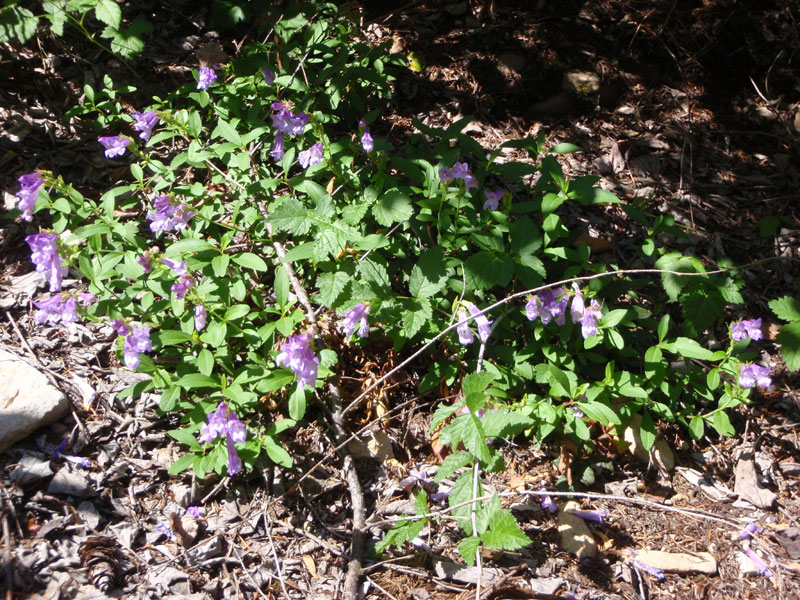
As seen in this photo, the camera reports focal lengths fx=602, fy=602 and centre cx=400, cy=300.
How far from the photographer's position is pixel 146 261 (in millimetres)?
2633

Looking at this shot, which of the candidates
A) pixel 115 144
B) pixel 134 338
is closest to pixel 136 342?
pixel 134 338

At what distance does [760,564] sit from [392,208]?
2.31m

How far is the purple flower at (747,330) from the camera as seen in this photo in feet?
9.26

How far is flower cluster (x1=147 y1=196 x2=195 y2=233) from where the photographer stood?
2861 millimetres

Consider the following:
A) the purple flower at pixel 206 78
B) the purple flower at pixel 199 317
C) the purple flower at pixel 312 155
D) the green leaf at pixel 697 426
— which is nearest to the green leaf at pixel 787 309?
the green leaf at pixel 697 426

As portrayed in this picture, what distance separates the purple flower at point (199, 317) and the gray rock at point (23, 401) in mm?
857

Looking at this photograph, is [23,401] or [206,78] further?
[206,78]

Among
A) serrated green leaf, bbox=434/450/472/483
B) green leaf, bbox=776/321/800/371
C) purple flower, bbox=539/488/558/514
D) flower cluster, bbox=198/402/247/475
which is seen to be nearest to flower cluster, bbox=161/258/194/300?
flower cluster, bbox=198/402/247/475

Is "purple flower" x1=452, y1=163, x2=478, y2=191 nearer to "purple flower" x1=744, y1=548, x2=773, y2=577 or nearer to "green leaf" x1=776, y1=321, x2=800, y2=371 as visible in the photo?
"green leaf" x1=776, y1=321, x2=800, y2=371

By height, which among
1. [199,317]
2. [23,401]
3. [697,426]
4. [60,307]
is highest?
[60,307]

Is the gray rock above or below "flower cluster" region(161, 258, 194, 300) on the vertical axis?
below

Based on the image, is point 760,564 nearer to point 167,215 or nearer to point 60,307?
point 167,215

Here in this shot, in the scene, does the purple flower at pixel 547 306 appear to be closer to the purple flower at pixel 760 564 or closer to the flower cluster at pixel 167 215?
the purple flower at pixel 760 564

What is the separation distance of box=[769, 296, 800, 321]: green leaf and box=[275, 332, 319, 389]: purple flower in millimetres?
2153
